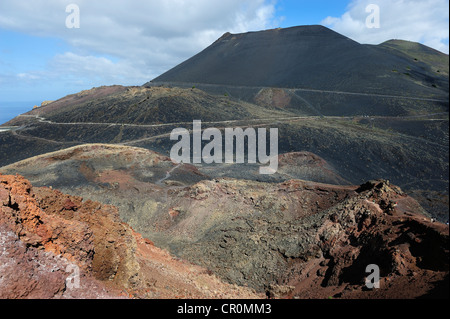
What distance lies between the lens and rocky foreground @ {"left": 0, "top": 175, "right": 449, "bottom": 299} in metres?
5.34

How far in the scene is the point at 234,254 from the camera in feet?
32.1

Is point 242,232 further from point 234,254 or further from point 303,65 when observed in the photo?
point 303,65

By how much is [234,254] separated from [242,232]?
1.21 meters

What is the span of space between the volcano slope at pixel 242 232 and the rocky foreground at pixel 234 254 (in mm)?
31

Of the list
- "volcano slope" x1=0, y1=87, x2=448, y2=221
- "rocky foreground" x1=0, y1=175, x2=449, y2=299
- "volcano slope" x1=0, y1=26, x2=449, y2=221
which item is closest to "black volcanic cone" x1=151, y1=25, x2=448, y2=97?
"volcano slope" x1=0, y1=26, x2=449, y2=221

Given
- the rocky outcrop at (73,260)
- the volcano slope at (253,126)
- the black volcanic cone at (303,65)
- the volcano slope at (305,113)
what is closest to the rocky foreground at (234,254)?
the rocky outcrop at (73,260)

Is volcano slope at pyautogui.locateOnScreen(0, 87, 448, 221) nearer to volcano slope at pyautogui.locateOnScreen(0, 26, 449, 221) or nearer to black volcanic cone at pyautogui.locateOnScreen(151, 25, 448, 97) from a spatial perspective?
volcano slope at pyautogui.locateOnScreen(0, 26, 449, 221)

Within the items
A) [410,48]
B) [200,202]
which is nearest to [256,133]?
[200,202]

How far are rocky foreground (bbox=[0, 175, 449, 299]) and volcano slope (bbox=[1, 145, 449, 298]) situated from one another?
0.03 m

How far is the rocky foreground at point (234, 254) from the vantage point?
5.34m

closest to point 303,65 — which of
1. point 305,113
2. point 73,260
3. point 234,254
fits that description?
point 305,113

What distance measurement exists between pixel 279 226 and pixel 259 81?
50.3 meters

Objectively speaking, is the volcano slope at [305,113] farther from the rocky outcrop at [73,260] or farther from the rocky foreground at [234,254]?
the rocky outcrop at [73,260]

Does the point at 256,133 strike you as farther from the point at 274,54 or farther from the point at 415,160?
the point at 274,54
